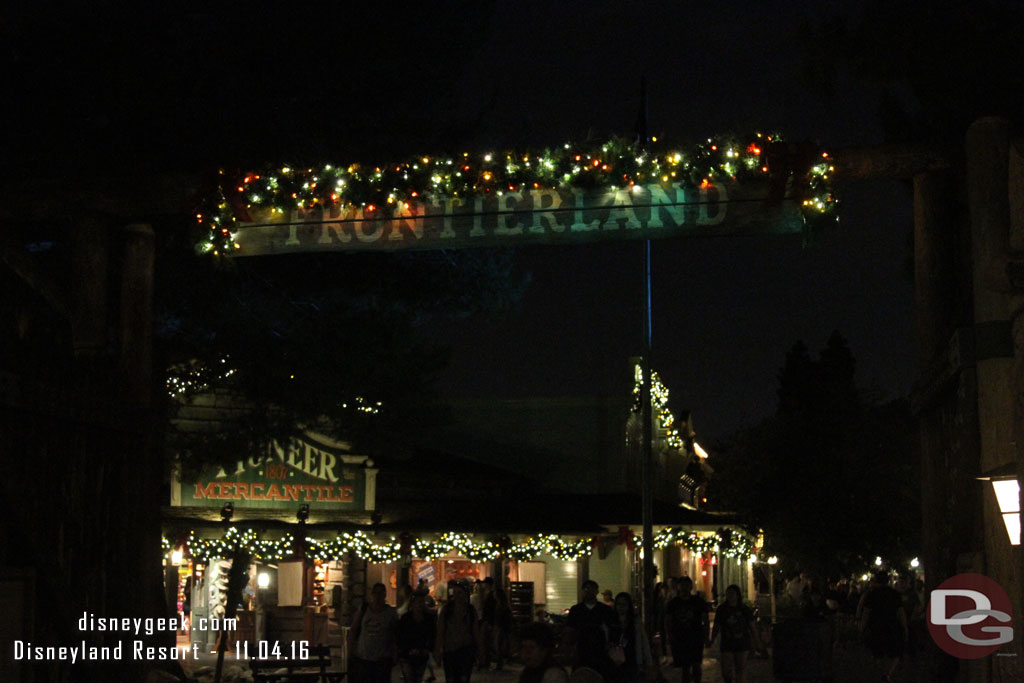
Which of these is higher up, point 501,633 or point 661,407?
point 661,407

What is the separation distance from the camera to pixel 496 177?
12062 millimetres

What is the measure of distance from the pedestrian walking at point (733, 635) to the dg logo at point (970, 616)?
24.5 ft

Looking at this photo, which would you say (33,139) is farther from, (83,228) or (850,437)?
(850,437)

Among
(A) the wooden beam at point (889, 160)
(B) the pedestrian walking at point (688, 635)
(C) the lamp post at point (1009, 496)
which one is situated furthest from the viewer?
(B) the pedestrian walking at point (688, 635)

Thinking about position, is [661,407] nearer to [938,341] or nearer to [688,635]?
[688,635]

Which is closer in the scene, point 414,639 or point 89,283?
point 89,283

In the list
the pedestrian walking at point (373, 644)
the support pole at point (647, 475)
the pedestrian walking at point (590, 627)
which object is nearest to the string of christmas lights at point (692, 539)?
the support pole at point (647, 475)

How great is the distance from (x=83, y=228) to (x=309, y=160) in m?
2.33

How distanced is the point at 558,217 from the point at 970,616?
188 inches

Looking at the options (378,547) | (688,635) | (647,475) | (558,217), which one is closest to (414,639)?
(688,635)

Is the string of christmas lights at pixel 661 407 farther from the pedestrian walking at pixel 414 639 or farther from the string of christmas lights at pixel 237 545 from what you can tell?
the pedestrian walking at pixel 414 639

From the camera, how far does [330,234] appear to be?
1258 cm

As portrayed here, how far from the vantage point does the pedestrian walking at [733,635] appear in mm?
17938

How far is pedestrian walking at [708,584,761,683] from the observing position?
17938mm
